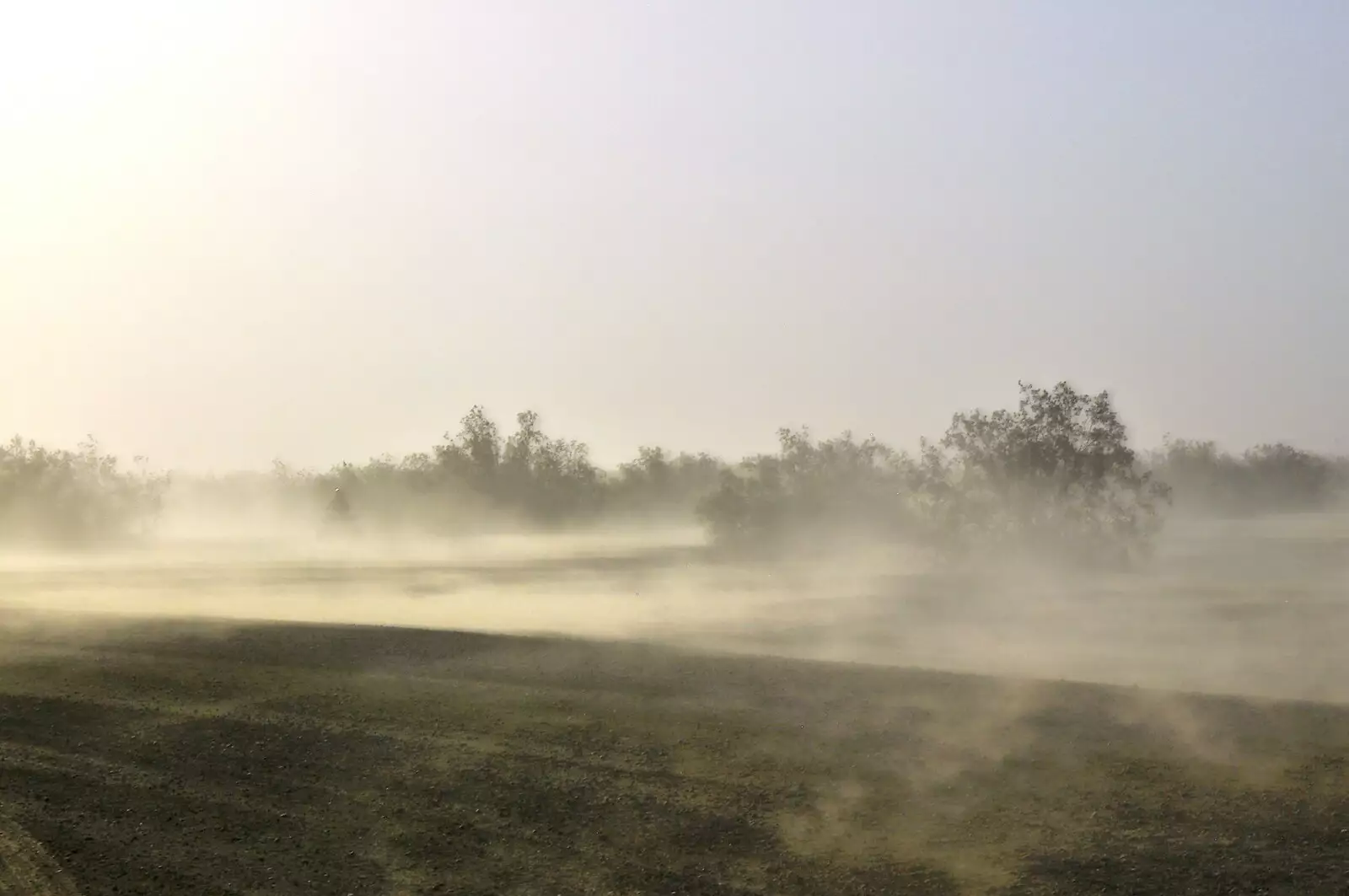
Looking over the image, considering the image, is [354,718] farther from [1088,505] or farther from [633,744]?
[1088,505]

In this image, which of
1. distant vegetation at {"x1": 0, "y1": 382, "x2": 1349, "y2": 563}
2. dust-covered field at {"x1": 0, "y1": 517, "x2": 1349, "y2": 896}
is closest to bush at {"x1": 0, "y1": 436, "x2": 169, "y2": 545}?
distant vegetation at {"x1": 0, "y1": 382, "x2": 1349, "y2": 563}

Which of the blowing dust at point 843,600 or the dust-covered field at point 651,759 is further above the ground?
the blowing dust at point 843,600

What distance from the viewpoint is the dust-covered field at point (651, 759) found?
13.3 metres

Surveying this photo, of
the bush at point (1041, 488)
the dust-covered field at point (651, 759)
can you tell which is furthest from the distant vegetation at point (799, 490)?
the dust-covered field at point (651, 759)

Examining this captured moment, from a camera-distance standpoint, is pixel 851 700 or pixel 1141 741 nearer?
pixel 1141 741

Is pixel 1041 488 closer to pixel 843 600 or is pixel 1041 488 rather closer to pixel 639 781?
pixel 843 600

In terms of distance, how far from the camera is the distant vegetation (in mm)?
47562

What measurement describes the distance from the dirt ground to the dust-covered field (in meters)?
0.06

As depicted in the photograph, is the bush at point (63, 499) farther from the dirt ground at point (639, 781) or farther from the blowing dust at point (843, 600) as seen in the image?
the dirt ground at point (639, 781)

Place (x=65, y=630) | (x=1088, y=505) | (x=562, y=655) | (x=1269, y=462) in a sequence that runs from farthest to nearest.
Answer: (x=1269, y=462)
(x=1088, y=505)
(x=65, y=630)
(x=562, y=655)

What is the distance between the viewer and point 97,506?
74.4 metres

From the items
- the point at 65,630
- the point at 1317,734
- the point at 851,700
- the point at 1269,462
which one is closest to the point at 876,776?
the point at 851,700

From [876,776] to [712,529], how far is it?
45399mm

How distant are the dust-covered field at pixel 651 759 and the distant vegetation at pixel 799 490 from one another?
1676 centimetres
